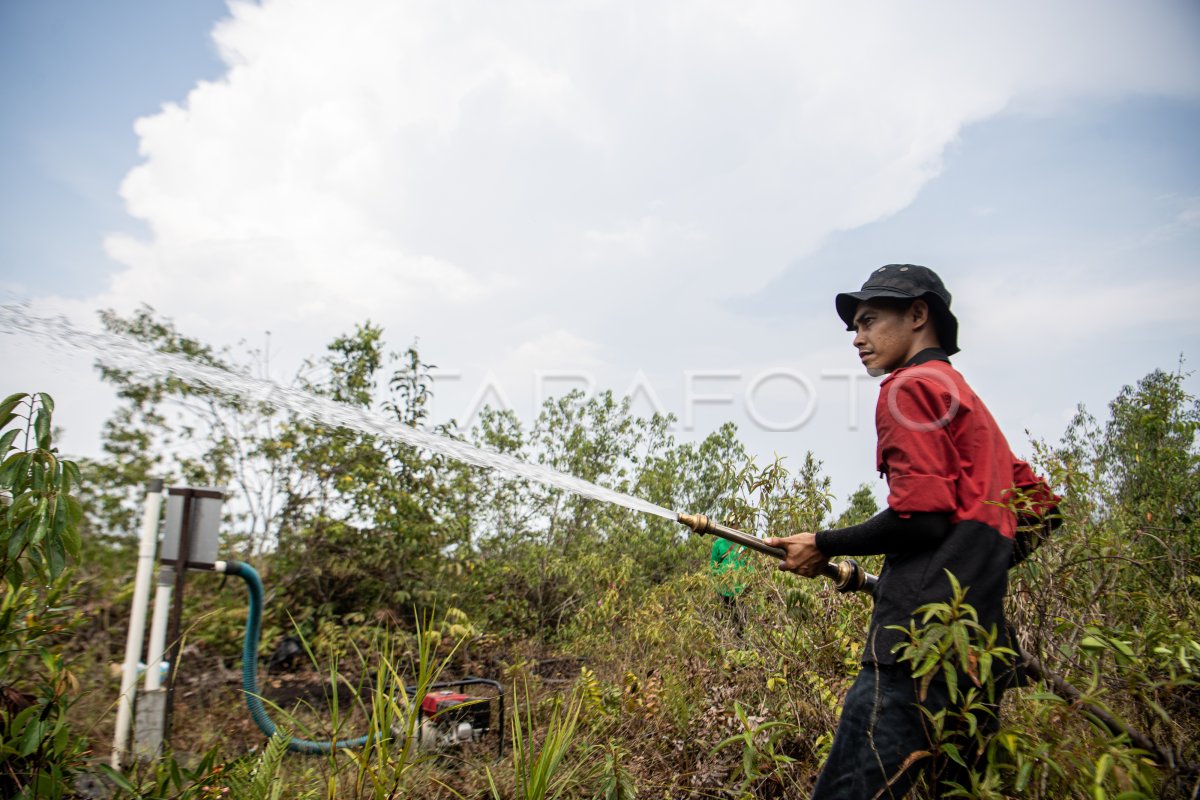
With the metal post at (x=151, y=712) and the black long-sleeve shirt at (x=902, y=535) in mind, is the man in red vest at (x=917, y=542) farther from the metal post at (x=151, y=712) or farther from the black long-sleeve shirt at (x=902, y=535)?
the metal post at (x=151, y=712)

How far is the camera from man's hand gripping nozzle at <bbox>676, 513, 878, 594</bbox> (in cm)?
214

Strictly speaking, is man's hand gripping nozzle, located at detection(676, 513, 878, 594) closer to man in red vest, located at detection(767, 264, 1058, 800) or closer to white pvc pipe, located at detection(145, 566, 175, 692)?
man in red vest, located at detection(767, 264, 1058, 800)

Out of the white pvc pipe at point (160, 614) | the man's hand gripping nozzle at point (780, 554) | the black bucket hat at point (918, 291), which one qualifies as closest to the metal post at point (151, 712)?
the white pvc pipe at point (160, 614)

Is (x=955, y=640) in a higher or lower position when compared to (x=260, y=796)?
higher

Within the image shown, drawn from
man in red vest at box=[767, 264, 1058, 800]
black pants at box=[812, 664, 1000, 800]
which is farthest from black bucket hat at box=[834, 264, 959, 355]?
black pants at box=[812, 664, 1000, 800]

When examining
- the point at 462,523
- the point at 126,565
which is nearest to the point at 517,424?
the point at 462,523

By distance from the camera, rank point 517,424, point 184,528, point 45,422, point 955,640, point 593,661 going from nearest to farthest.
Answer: point 955,640 → point 45,422 → point 184,528 → point 593,661 → point 517,424

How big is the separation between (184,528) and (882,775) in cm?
419

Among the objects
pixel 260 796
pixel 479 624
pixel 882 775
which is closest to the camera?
pixel 882 775

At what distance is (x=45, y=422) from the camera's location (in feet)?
7.66

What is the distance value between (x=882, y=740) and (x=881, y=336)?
1.07 metres

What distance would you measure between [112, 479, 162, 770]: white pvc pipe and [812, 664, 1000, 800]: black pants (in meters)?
3.55

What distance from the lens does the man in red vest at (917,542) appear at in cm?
172

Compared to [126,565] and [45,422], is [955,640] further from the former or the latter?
[126,565]
